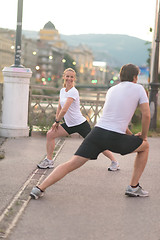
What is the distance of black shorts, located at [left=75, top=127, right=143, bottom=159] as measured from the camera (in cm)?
544

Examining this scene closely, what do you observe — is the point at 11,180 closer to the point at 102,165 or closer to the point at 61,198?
the point at 61,198

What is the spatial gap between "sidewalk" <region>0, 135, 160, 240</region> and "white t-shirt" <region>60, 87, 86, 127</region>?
0.75 metres

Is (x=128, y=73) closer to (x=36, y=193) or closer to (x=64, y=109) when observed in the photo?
(x=36, y=193)

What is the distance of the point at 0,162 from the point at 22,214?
10.6 ft

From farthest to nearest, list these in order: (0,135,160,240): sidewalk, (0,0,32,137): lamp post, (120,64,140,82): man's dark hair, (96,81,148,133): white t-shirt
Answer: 1. (0,0,32,137): lamp post
2. (120,64,140,82): man's dark hair
3. (96,81,148,133): white t-shirt
4. (0,135,160,240): sidewalk

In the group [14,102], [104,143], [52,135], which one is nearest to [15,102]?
[14,102]

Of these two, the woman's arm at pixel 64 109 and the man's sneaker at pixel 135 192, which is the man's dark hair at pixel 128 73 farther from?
the woman's arm at pixel 64 109

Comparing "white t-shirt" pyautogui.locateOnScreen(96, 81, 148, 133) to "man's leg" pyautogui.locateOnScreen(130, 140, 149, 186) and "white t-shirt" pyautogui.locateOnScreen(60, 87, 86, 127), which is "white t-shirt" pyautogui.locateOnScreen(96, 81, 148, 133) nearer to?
"man's leg" pyautogui.locateOnScreen(130, 140, 149, 186)

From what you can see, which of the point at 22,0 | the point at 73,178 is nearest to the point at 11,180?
the point at 73,178

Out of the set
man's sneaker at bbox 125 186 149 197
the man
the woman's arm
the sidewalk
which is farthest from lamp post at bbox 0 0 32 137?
the man

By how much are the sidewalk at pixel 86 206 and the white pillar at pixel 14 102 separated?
3.21 m

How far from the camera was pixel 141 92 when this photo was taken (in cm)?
542

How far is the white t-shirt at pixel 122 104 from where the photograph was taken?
17.7 ft

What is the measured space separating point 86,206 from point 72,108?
2446mm
